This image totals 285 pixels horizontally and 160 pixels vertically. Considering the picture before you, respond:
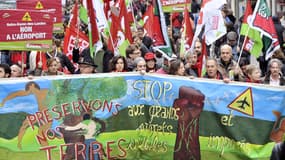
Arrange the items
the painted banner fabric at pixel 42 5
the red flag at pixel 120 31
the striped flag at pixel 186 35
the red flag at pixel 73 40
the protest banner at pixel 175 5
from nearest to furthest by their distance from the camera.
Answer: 1. the painted banner fabric at pixel 42 5
2. the red flag at pixel 120 31
3. the striped flag at pixel 186 35
4. the protest banner at pixel 175 5
5. the red flag at pixel 73 40

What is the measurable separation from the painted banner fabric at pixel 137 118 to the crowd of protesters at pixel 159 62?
1.11ft

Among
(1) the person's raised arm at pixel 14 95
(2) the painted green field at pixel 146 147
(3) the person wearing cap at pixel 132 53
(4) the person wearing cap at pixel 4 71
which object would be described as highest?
(3) the person wearing cap at pixel 132 53

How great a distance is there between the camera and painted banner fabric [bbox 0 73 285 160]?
358 inches

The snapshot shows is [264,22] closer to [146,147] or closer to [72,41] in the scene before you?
[146,147]

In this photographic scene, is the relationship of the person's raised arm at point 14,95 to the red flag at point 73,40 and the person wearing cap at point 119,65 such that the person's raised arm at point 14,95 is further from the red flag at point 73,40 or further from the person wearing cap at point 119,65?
the red flag at point 73,40

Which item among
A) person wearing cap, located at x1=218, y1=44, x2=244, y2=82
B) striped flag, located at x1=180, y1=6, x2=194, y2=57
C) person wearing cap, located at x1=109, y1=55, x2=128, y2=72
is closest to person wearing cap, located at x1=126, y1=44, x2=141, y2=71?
striped flag, located at x1=180, y1=6, x2=194, y2=57

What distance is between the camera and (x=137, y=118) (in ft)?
31.9

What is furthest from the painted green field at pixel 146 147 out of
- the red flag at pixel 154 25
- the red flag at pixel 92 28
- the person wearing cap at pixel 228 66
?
the red flag at pixel 154 25

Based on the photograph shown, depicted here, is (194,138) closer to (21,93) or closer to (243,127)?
(243,127)

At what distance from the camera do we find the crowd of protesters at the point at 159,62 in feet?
35.7

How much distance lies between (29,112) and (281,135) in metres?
2.95

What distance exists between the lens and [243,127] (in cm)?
915

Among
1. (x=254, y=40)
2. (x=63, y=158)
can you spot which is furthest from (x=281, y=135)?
(x=254, y=40)

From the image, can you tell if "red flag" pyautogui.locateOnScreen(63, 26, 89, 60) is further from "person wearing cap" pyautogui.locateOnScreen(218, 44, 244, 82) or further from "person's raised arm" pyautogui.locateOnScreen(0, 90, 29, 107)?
"person's raised arm" pyautogui.locateOnScreen(0, 90, 29, 107)
